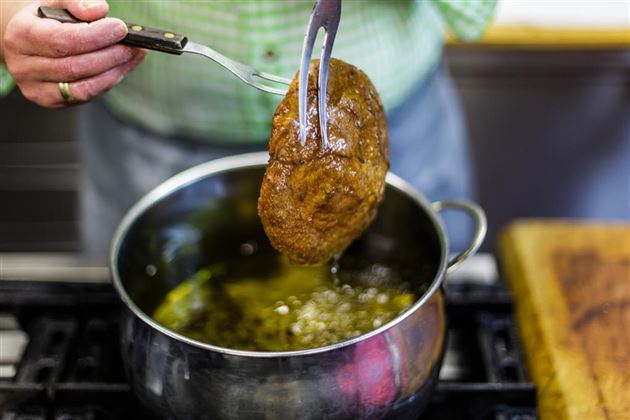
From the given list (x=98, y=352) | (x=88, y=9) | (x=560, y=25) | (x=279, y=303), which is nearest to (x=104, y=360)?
(x=98, y=352)

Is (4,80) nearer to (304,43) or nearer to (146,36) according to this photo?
(146,36)

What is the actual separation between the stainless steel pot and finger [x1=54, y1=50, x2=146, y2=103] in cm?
16

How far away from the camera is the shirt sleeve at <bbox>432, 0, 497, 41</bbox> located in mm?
1062

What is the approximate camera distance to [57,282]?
1.13 m

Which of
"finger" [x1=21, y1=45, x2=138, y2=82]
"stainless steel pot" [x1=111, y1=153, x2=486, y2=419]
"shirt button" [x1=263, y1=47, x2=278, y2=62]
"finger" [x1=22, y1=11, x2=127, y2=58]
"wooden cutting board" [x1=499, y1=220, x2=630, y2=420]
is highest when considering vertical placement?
"finger" [x1=22, y1=11, x2=127, y2=58]

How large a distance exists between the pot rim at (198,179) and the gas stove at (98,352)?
13 centimetres

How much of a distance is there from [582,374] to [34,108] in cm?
163

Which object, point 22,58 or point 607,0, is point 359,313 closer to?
point 22,58

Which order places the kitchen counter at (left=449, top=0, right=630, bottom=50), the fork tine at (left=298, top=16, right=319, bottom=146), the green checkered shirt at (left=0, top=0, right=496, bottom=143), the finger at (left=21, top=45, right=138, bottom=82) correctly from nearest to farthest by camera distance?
the fork tine at (left=298, top=16, right=319, bottom=146) < the finger at (left=21, top=45, right=138, bottom=82) < the green checkered shirt at (left=0, top=0, right=496, bottom=143) < the kitchen counter at (left=449, top=0, right=630, bottom=50)

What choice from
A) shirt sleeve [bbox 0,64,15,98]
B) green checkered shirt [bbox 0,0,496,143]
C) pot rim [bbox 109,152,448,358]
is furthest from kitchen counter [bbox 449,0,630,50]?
shirt sleeve [bbox 0,64,15,98]

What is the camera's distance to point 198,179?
3.37 feet

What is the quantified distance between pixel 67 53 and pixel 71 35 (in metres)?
0.03

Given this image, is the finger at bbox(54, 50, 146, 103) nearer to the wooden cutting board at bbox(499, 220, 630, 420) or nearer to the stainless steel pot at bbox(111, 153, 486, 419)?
the stainless steel pot at bbox(111, 153, 486, 419)

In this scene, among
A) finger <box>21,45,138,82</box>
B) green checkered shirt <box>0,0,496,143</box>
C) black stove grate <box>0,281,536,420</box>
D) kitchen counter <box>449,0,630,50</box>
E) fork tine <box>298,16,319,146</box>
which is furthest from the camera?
kitchen counter <box>449,0,630,50</box>
